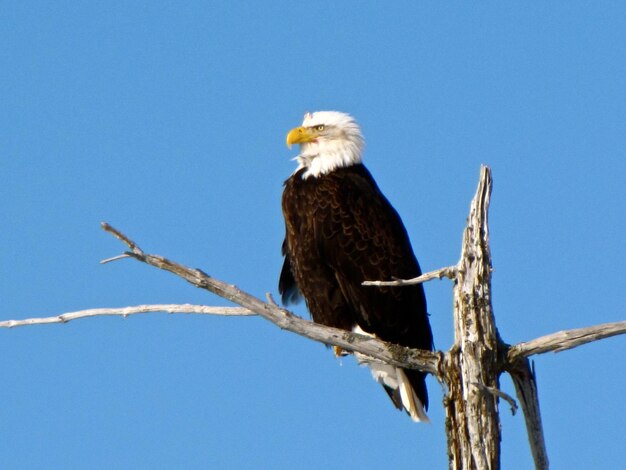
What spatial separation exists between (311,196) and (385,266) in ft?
1.92

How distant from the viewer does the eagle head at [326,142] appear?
6.86 metres

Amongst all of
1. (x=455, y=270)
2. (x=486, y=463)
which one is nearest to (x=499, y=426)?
(x=486, y=463)

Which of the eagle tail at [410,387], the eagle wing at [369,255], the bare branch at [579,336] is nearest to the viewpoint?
the bare branch at [579,336]

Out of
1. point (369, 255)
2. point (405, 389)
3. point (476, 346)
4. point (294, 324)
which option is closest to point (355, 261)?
point (369, 255)

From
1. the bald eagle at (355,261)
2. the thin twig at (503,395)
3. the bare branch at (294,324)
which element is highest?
the bald eagle at (355,261)

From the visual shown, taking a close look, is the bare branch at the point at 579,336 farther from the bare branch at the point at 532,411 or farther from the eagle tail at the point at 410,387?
the eagle tail at the point at 410,387

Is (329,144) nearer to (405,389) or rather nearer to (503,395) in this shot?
(405,389)

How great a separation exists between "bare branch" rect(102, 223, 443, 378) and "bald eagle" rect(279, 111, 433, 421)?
117 centimetres

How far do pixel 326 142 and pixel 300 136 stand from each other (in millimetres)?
162

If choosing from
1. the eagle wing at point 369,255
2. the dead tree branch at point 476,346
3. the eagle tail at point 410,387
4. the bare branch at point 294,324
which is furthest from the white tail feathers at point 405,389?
the dead tree branch at point 476,346

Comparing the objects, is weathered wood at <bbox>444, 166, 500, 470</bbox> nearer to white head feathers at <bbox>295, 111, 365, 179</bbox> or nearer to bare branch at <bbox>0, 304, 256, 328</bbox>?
bare branch at <bbox>0, 304, 256, 328</bbox>

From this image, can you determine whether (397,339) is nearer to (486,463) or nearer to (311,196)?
(311,196)

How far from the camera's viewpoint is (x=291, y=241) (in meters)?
6.66

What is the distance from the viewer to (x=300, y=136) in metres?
6.96
